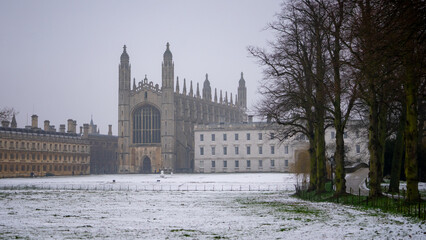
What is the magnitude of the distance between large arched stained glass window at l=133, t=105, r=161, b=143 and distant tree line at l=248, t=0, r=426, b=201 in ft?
234

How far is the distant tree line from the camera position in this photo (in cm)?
1633

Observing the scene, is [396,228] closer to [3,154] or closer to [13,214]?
[13,214]

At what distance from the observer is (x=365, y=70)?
795 inches

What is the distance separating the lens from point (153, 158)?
106375 mm

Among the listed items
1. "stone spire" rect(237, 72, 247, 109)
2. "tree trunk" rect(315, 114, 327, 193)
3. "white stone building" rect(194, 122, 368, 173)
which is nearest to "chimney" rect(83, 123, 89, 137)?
"white stone building" rect(194, 122, 368, 173)

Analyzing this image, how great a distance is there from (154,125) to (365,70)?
89530 mm

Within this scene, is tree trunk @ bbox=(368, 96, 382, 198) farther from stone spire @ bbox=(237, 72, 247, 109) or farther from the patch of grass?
stone spire @ bbox=(237, 72, 247, 109)

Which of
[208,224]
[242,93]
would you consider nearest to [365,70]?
[208,224]

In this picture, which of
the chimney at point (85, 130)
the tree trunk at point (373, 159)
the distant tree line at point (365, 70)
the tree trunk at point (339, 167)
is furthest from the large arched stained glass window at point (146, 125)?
the tree trunk at point (373, 159)

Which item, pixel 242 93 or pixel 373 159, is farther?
pixel 242 93

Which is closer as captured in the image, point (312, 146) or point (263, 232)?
point (263, 232)

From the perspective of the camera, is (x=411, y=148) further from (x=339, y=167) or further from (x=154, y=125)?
(x=154, y=125)

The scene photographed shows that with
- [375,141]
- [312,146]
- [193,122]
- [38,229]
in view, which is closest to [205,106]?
[193,122]

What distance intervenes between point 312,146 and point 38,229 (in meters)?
21.0
